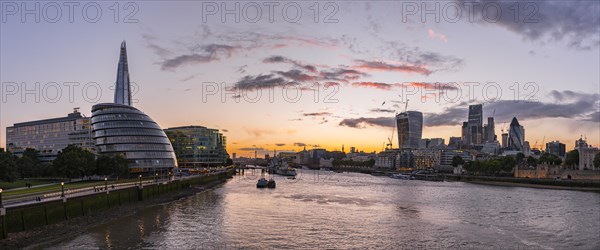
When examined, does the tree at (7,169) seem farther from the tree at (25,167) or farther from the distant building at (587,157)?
the distant building at (587,157)

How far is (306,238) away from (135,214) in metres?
21.0

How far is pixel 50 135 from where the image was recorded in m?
152

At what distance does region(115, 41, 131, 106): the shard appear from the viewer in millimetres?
174750

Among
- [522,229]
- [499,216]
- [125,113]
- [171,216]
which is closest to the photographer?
[522,229]

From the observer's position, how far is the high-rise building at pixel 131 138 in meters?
116

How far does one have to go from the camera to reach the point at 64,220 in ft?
123

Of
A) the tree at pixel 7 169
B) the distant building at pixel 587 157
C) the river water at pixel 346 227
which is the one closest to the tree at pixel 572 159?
the distant building at pixel 587 157

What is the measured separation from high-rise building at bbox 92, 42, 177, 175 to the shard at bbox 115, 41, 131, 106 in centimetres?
5265

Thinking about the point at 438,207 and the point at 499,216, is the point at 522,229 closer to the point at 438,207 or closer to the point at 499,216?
the point at 499,216

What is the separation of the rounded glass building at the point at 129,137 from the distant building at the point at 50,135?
2345 centimetres

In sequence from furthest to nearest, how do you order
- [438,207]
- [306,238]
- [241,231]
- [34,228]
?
[438,207]
[241,231]
[306,238]
[34,228]

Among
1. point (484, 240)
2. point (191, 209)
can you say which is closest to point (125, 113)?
point (191, 209)

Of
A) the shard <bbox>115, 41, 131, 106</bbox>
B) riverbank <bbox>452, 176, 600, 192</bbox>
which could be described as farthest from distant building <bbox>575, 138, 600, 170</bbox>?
the shard <bbox>115, 41, 131, 106</bbox>

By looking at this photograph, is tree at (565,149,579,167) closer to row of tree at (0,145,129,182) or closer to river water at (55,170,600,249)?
river water at (55,170,600,249)
